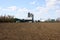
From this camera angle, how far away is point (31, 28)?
283 inches

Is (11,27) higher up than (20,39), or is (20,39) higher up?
(11,27)

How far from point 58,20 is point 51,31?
167 inches

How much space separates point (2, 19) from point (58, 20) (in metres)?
4.62

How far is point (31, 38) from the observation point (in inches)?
243

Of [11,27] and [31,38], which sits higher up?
[11,27]

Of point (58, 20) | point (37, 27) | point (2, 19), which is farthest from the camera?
point (58, 20)

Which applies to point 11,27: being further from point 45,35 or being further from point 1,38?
point 45,35

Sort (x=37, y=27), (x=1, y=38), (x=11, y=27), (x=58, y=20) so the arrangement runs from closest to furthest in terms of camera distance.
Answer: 1. (x=1, y=38)
2. (x=11, y=27)
3. (x=37, y=27)
4. (x=58, y=20)

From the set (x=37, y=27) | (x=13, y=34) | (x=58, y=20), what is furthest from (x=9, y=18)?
(x=58, y=20)

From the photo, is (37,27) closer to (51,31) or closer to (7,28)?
(51,31)

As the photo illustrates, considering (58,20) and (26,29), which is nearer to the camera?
(26,29)

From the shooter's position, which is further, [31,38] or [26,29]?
[26,29]

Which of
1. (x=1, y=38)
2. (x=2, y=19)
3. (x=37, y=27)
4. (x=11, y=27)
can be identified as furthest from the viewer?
(x=2, y=19)

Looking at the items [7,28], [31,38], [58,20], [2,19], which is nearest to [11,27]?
[7,28]
